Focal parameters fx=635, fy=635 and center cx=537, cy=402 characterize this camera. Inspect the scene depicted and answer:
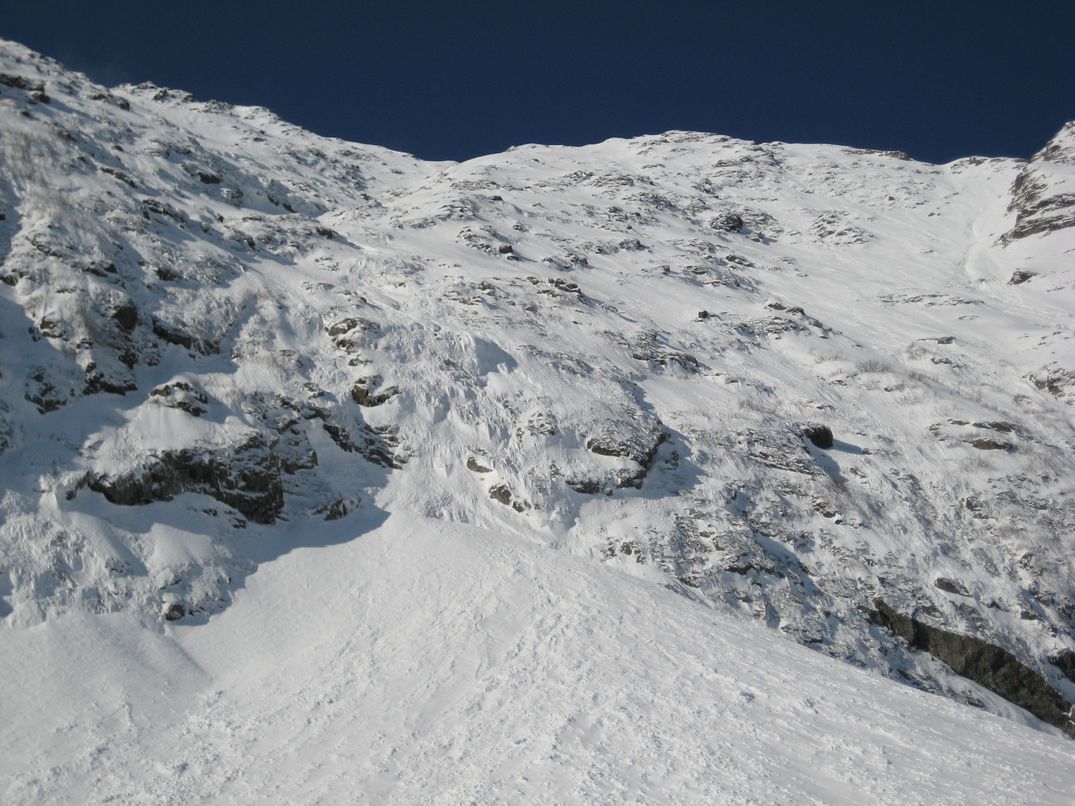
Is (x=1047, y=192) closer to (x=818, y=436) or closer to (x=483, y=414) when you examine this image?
(x=818, y=436)

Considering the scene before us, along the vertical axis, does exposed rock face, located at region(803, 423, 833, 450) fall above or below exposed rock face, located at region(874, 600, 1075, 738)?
above

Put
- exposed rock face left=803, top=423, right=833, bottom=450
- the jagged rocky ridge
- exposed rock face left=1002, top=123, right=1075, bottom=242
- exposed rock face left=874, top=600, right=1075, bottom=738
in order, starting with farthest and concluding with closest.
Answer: exposed rock face left=1002, top=123, right=1075, bottom=242
exposed rock face left=803, top=423, right=833, bottom=450
exposed rock face left=874, top=600, right=1075, bottom=738
the jagged rocky ridge

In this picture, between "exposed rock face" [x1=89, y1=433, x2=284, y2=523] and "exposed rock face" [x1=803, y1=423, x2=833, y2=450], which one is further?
"exposed rock face" [x1=803, y1=423, x2=833, y2=450]

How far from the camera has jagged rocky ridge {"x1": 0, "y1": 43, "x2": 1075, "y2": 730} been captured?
1483 centimetres

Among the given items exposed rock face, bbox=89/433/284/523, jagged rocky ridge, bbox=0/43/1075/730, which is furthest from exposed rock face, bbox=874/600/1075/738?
exposed rock face, bbox=89/433/284/523

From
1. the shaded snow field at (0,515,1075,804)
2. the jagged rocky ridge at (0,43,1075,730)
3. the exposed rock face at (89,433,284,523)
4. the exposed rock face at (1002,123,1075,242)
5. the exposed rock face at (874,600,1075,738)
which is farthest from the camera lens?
the exposed rock face at (1002,123,1075,242)

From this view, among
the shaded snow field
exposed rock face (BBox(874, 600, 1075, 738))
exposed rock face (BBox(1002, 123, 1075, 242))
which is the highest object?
exposed rock face (BBox(1002, 123, 1075, 242))

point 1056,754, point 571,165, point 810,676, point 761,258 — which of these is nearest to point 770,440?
point 810,676

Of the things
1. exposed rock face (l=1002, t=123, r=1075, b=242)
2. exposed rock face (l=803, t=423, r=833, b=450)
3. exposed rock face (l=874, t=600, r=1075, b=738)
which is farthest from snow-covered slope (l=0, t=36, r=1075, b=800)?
exposed rock face (l=1002, t=123, r=1075, b=242)

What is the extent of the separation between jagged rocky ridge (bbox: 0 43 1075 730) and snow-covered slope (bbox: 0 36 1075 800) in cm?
12

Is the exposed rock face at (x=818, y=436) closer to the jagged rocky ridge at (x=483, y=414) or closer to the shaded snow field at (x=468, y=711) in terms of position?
the jagged rocky ridge at (x=483, y=414)

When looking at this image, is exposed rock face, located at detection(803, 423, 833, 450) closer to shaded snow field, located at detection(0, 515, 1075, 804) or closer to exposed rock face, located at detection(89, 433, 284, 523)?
shaded snow field, located at detection(0, 515, 1075, 804)

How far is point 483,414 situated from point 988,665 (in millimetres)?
15966

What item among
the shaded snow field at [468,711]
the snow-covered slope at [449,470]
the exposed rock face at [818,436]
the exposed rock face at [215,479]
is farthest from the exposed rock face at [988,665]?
the exposed rock face at [215,479]
